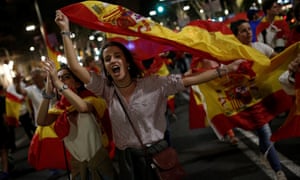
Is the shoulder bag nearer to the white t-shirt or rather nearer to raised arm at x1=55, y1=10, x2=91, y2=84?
raised arm at x1=55, y1=10, x2=91, y2=84

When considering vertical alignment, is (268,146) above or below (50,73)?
below

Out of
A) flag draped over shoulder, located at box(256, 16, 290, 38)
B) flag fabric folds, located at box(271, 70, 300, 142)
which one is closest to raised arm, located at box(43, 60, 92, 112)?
flag fabric folds, located at box(271, 70, 300, 142)

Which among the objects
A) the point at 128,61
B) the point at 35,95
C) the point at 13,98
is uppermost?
the point at 128,61

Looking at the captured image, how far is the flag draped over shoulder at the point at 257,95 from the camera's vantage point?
4.31 metres

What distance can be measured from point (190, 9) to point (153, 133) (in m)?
31.2

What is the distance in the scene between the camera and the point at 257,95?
4500mm

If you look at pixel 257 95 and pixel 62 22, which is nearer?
pixel 62 22

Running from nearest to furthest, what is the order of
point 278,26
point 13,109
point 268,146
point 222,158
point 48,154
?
point 48,154, point 268,146, point 222,158, point 278,26, point 13,109

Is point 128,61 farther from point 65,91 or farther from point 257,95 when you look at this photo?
point 257,95

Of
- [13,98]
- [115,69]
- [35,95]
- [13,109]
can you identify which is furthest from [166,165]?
[13,98]

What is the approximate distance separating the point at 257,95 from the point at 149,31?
5.70 ft

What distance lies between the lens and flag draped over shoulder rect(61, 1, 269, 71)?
3311mm

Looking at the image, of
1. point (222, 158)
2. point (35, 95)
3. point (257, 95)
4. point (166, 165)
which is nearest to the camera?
point (166, 165)

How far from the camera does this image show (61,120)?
3.30 m
